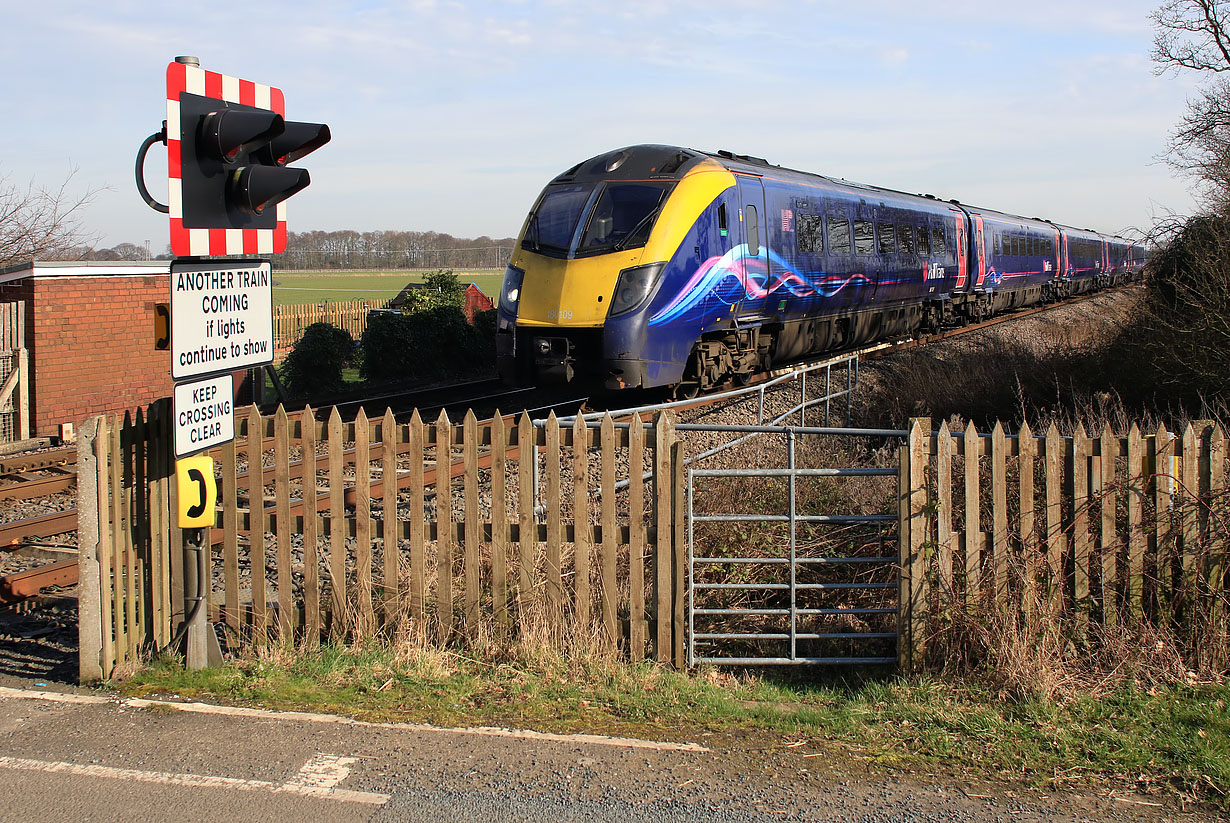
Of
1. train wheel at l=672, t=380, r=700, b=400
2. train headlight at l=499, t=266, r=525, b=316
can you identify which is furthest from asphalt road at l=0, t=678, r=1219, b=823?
train wheel at l=672, t=380, r=700, b=400

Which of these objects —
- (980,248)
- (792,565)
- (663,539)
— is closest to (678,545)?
(663,539)

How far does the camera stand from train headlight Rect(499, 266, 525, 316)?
12977 mm

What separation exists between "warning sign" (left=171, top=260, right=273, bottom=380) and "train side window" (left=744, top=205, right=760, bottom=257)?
9138 mm

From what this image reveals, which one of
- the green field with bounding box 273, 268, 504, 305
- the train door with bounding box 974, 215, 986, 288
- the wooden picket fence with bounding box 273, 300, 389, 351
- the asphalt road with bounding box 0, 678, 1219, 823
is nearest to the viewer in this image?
the asphalt road with bounding box 0, 678, 1219, 823

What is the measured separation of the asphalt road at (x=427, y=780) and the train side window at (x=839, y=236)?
13258mm

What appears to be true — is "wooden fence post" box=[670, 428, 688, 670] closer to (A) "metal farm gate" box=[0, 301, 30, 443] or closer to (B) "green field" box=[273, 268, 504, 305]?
(A) "metal farm gate" box=[0, 301, 30, 443]

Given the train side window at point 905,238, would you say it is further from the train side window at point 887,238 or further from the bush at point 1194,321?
the bush at point 1194,321

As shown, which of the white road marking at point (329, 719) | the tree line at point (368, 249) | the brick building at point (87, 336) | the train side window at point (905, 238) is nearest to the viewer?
the white road marking at point (329, 719)

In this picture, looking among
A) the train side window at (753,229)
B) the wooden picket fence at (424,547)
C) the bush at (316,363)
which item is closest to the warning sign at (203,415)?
the wooden picket fence at (424,547)

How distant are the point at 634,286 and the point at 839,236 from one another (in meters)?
6.24

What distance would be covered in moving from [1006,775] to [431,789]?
231 cm

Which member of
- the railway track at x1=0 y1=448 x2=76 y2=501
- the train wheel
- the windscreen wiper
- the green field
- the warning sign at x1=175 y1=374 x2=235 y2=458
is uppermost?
the green field

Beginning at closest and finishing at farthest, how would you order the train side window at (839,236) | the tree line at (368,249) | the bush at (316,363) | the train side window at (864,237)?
1. the train side window at (839,236)
2. the train side window at (864,237)
3. the bush at (316,363)
4. the tree line at (368,249)

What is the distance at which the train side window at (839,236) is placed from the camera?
16.7 m
